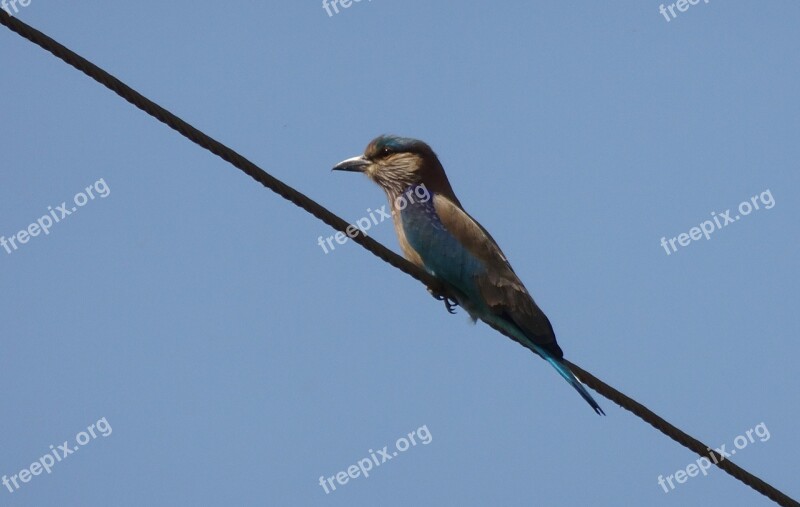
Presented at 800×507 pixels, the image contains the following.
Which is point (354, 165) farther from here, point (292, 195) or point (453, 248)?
point (292, 195)

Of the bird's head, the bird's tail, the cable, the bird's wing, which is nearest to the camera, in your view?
the cable

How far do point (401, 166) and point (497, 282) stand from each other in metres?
1.24

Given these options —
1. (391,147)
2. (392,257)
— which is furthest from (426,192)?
(392,257)

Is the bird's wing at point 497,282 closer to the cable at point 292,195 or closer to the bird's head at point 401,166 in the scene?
the bird's head at point 401,166

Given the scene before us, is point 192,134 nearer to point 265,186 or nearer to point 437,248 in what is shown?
point 265,186

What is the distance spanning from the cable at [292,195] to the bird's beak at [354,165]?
7.01 ft

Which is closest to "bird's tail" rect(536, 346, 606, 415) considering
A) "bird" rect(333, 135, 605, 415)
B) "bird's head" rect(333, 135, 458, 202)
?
"bird" rect(333, 135, 605, 415)

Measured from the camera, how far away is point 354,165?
25.1ft

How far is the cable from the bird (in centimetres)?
65

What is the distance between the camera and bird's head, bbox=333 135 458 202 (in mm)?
7273

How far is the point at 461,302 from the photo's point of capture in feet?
21.7

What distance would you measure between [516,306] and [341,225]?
72.8 inches

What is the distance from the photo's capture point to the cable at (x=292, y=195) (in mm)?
4148

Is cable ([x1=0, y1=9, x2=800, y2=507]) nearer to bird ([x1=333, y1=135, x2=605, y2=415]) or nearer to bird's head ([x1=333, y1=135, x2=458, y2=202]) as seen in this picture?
bird ([x1=333, y1=135, x2=605, y2=415])
